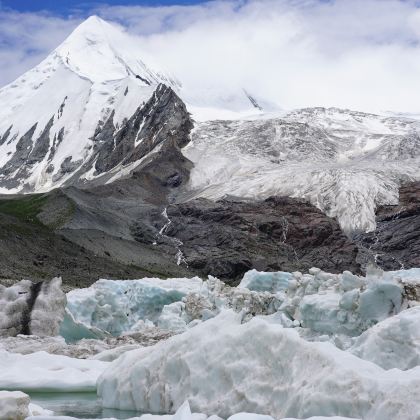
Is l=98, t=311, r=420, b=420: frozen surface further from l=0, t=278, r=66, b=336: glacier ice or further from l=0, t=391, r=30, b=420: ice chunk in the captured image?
l=0, t=278, r=66, b=336: glacier ice

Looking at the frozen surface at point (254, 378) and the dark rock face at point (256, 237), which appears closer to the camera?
the frozen surface at point (254, 378)

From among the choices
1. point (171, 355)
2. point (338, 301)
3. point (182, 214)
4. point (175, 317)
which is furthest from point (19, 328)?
point (182, 214)

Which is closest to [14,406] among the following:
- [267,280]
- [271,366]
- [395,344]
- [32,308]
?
[271,366]

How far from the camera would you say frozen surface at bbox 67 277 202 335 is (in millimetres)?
42531

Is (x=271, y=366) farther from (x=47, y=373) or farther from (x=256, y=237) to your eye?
(x=256, y=237)

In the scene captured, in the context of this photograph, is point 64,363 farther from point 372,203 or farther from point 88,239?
point 372,203

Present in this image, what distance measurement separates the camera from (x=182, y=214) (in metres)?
152

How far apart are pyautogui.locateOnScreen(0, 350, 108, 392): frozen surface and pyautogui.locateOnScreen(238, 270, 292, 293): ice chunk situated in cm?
2363

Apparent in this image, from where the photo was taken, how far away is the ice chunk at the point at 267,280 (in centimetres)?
4831

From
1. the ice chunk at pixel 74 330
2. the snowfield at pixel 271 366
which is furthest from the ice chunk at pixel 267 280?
the snowfield at pixel 271 366

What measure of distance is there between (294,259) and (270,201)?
29656 mm

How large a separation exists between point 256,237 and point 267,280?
9014 cm

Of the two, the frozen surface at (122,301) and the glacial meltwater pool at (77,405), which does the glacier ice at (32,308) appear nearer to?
the frozen surface at (122,301)

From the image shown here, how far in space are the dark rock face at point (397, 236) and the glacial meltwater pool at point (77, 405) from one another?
11271cm
